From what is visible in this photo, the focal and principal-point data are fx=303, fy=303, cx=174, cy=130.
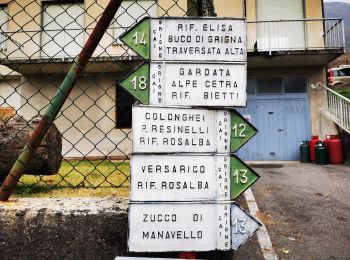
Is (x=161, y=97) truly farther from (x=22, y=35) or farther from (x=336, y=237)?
(x=22, y=35)

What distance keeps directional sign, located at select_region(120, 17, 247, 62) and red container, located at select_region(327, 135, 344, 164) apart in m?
10.4

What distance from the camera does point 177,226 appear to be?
1.33m

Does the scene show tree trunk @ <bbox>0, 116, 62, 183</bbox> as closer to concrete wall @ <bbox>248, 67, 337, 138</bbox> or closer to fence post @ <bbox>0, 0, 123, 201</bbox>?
fence post @ <bbox>0, 0, 123, 201</bbox>

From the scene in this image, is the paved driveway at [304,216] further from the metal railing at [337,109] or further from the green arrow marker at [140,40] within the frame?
the metal railing at [337,109]

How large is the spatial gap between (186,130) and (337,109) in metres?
11.5

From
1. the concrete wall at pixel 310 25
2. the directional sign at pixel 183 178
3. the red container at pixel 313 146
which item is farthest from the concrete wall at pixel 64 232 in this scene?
the concrete wall at pixel 310 25

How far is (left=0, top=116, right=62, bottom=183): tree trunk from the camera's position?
3871mm

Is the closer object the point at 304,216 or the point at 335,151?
the point at 304,216

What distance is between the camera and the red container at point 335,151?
34.0 ft

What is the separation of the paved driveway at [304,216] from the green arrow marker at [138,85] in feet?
7.64

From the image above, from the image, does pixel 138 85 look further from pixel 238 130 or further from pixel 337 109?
pixel 337 109

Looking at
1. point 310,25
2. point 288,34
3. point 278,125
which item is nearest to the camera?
point 310,25

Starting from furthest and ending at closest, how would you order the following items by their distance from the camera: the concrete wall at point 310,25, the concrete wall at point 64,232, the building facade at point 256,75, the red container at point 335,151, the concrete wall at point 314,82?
the concrete wall at point 314,82, the concrete wall at point 310,25, the building facade at point 256,75, the red container at point 335,151, the concrete wall at point 64,232

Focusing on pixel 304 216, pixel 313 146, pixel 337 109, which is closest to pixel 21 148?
pixel 304 216
